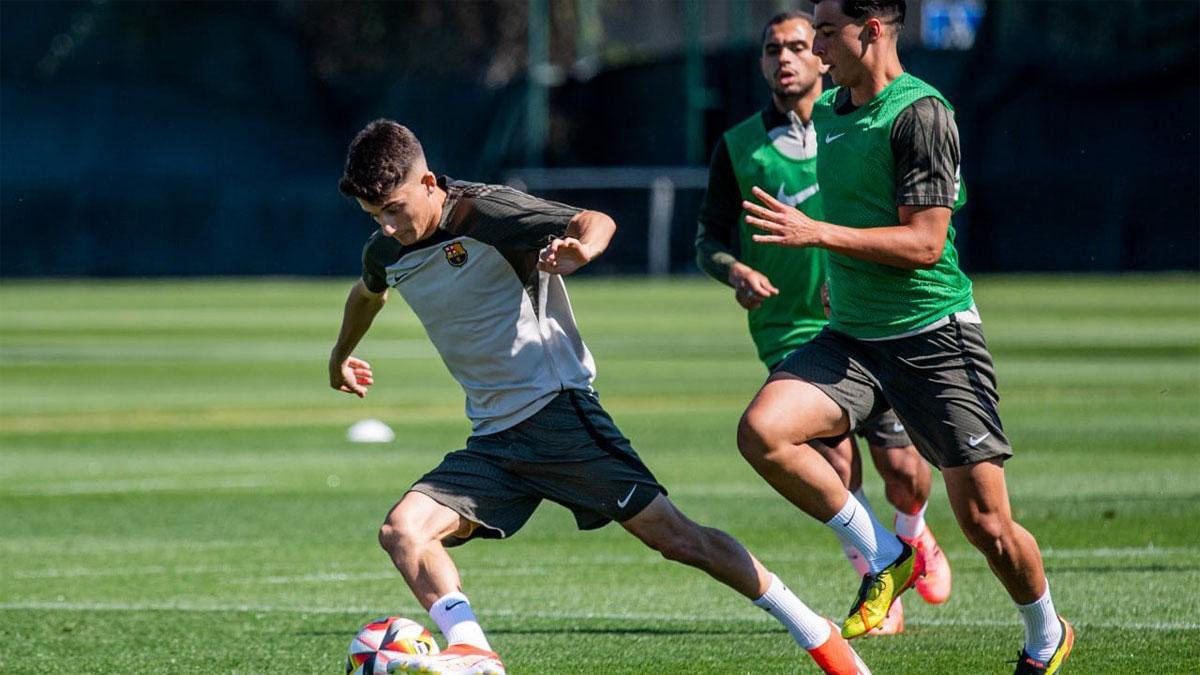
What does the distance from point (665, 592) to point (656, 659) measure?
1.83 meters

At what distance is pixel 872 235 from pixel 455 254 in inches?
54.4

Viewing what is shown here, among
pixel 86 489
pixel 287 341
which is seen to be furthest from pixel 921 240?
pixel 287 341

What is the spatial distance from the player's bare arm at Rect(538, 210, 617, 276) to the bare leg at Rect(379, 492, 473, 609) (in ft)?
2.94

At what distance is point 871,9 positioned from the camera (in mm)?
7242

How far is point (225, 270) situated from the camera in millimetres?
59750

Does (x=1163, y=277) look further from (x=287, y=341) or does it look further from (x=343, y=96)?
(x=343, y=96)

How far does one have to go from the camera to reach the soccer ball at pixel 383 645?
21.3 ft

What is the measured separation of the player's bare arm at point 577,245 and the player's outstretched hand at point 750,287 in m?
1.09

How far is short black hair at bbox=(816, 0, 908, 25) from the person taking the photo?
7.22 metres

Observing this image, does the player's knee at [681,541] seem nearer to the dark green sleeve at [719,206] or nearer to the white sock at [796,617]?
the white sock at [796,617]

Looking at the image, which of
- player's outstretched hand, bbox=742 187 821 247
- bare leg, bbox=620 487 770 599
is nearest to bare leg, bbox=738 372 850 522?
bare leg, bbox=620 487 770 599

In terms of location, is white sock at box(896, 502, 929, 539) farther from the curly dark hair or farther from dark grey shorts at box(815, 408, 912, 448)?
the curly dark hair

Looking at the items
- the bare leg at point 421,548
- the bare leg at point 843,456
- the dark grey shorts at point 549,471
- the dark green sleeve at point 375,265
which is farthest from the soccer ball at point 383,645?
the bare leg at point 843,456

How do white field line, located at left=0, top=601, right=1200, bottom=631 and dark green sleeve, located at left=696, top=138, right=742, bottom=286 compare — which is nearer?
white field line, located at left=0, top=601, right=1200, bottom=631
